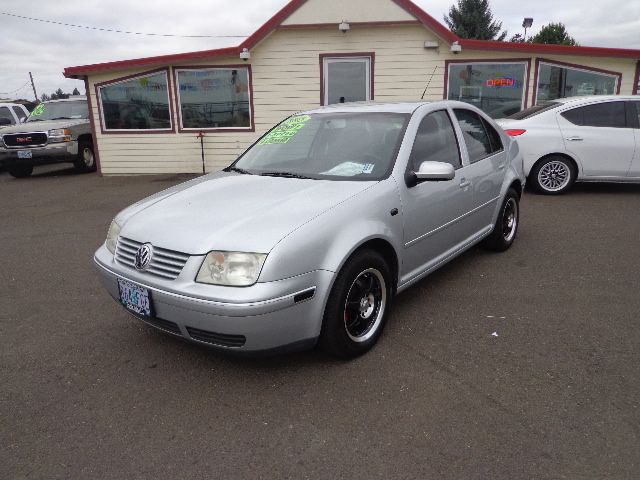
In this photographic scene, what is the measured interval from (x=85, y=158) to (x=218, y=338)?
38.6 ft

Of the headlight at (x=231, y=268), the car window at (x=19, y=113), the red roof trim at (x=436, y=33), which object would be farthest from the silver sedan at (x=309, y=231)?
the car window at (x=19, y=113)

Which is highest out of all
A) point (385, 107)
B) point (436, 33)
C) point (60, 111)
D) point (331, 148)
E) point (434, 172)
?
point (436, 33)

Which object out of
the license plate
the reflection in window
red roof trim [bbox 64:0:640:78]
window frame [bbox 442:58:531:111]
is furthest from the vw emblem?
window frame [bbox 442:58:531:111]

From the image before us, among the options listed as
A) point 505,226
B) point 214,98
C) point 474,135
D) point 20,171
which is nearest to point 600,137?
point 505,226

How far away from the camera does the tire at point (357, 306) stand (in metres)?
2.82

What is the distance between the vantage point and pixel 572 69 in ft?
34.1

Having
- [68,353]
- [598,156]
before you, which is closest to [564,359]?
[68,353]

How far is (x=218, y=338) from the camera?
8.58 ft

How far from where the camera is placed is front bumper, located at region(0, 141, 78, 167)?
38.7 ft

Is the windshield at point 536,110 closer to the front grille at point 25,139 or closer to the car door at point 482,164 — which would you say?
the car door at point 482,164

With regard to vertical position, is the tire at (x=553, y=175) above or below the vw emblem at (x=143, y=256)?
below

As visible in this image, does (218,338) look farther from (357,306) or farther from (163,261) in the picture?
(357,306)

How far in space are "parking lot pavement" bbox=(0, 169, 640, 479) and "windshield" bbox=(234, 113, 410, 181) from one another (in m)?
1.19

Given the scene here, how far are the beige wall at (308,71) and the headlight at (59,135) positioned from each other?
3.16ft
